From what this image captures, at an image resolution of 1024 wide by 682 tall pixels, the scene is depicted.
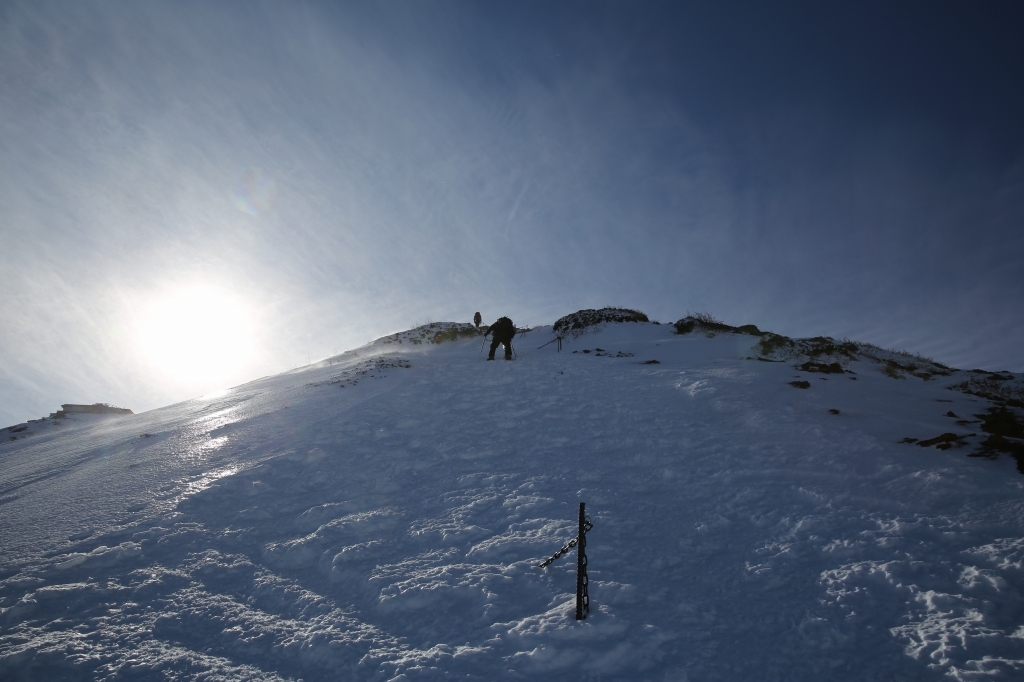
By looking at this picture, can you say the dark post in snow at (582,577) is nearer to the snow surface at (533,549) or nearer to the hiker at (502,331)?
the snow surface at (533,549)

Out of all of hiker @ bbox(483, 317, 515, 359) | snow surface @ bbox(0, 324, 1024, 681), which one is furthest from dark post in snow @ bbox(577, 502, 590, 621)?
hiker @ bbox(483, 317, 515, 359)

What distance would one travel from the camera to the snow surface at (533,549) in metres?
4.45

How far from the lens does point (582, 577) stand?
480cm

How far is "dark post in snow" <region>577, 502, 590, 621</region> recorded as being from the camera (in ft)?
15.3

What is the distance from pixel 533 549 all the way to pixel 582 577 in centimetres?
148

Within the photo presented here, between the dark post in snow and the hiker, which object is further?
the hiker

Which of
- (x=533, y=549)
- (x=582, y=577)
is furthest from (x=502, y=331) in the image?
(x=582, y=577)

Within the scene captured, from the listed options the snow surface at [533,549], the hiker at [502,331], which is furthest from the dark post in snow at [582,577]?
the hiker at [502,331]

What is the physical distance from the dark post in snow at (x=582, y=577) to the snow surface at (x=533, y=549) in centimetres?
19

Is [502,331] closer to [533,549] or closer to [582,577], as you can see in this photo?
[533,549]

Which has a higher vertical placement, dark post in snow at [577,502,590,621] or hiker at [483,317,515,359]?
hiker at [483,317,515,359]

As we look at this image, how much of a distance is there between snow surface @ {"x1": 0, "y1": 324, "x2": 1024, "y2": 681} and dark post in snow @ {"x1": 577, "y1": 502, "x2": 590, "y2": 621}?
0.62 feet

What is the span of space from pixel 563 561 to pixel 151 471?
8657mm

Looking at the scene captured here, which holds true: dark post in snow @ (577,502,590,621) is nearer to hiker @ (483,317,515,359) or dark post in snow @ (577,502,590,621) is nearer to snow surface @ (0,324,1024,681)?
snow surface @ (0,324,1024,681)
